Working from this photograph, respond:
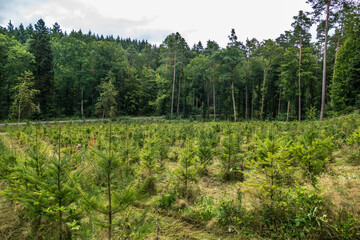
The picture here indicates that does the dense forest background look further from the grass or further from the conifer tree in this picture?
the grass

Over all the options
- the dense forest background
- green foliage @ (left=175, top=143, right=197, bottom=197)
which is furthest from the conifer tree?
green foliage @ (left=175, top=143, right=197, bottom=197)

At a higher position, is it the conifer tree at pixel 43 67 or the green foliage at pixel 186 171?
the conifer tree at pixel 43 67

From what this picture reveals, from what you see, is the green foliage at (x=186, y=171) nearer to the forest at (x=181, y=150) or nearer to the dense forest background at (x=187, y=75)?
the forest at (x=181, y=150)

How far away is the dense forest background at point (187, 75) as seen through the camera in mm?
20188

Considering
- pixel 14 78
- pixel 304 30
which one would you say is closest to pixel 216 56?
pixel 304 30

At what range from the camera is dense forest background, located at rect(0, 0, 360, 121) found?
2019 centimetres

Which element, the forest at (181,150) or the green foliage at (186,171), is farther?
the green foliage at (186,171)

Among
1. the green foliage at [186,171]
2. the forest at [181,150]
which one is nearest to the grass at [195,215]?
the forest at [181,150]

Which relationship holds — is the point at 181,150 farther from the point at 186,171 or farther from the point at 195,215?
the point at 195,215

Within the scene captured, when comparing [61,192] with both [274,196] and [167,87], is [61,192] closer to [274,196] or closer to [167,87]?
[274,196]

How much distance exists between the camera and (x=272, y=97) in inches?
1351

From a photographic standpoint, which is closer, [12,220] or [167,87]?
[12,220]

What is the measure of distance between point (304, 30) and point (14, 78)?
43998mm

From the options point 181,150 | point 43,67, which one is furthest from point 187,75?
point 181,150
